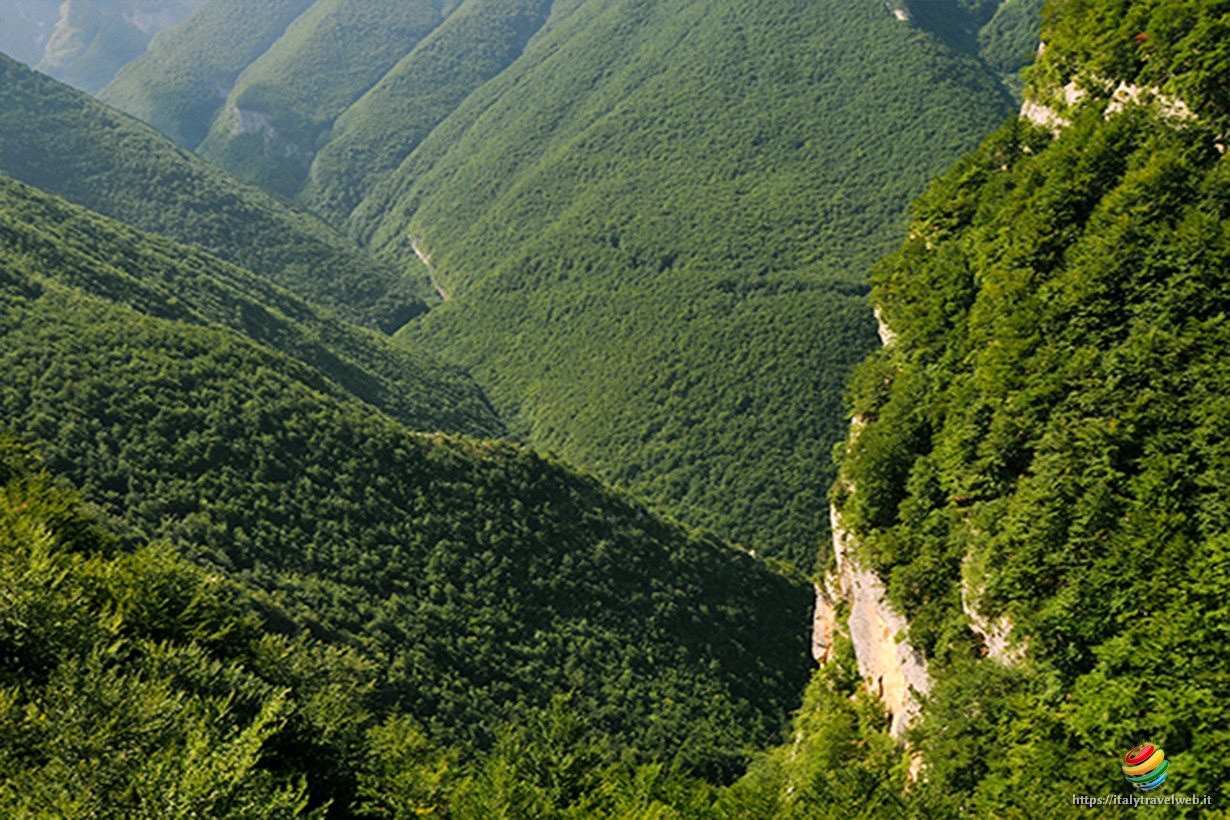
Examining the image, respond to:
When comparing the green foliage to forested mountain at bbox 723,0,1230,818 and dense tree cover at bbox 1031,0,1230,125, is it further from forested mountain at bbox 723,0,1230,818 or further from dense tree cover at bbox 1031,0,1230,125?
dense tree cover at bbox 1031,0,1230,125

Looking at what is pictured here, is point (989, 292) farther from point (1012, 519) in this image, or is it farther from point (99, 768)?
point (99, 768)

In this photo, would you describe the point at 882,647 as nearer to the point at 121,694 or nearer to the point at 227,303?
the point at 121,694

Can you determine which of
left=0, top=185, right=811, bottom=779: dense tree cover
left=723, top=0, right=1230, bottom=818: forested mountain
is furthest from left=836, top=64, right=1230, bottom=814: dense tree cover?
left=0, top=185, right=811, bottom=779: dense tree cover

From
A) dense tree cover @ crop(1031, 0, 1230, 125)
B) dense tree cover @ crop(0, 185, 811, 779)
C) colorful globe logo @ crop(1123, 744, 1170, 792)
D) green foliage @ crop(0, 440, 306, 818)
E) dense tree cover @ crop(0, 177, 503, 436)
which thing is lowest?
dense tree cover @ crop(0, 177, 503, 436)

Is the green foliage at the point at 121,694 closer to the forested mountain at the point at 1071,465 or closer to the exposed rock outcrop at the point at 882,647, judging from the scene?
the forested mountain at the point at 1071,465

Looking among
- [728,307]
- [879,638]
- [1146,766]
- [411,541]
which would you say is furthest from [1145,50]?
[728,307]
